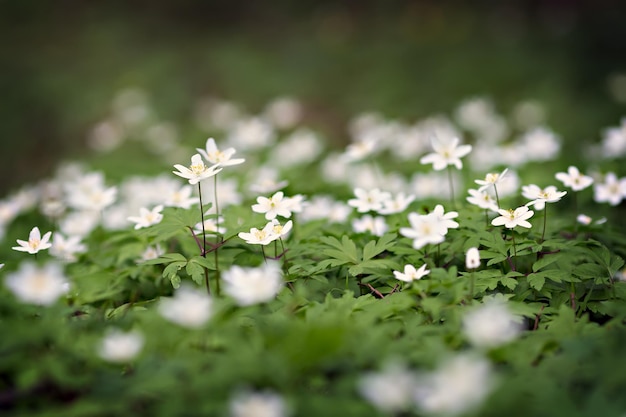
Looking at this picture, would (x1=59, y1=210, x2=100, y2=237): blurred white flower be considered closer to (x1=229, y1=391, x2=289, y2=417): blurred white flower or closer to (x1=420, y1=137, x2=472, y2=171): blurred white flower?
(x1=420, y1=137, x2=472, y2=171): blurred white flower

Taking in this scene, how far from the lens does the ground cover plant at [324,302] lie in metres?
1.51

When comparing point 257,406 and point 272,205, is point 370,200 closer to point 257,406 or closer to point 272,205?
point 272,205

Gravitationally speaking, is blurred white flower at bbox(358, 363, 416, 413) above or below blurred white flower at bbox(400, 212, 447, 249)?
below

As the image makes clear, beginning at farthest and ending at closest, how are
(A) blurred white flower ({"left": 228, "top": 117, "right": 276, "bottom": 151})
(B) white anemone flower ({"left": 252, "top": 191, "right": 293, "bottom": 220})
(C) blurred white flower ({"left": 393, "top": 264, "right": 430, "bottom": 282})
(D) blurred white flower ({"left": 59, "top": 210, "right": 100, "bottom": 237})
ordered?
1. (A) blurred white flower ({"left": 228, "top": 117, "right": 276, "bottom": 151})
2. (D) blurred white flower ({"left": 59, "top": 210, "right": 100, "bottom": 237})
3. (B) white anemone flower ({"left": 252, "top": 191, "right": 293, "bottom": 220})
4. (C) blurred white flower ({"left": 393, "top": 264, "right": 430, "bottom": 282})

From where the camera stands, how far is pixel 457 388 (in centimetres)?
137

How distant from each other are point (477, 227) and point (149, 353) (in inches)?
56.8

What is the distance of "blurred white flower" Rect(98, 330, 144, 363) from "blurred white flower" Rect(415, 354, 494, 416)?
79 cm

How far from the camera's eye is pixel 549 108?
670cm

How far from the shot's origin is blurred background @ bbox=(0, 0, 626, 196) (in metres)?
7.52

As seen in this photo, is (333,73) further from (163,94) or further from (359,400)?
(359,400)

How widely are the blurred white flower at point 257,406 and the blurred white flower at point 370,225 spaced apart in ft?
4.37

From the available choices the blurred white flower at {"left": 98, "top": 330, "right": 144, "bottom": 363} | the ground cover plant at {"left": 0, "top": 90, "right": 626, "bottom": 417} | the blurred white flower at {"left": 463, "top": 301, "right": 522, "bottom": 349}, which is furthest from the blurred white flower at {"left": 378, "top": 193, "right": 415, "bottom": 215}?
the blurred white flower at {"left": 98, "top": 330, "right": 144, "bottom": 363}

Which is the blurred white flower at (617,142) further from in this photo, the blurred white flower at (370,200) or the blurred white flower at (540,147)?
the blurred white flower at (370,200)

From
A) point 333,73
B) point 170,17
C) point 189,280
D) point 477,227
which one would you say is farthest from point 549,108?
point 170,17
